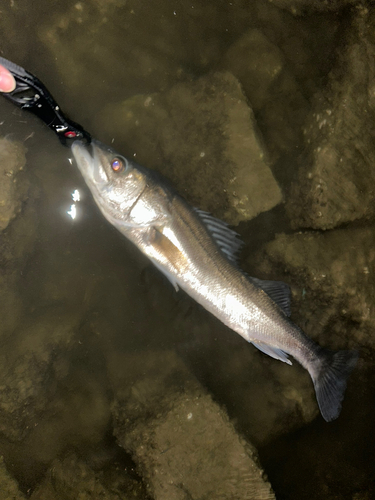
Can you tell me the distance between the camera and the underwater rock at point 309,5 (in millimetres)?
3365

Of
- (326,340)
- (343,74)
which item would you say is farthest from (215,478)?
(343,74)

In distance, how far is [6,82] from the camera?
2.64m

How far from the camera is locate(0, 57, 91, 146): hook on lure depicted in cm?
279

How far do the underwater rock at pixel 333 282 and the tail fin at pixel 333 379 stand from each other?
35cm

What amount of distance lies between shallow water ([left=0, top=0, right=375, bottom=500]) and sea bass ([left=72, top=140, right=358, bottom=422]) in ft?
1.61

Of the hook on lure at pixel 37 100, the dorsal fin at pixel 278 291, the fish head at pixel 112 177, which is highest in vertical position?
the hook on lure at pixel 37 100

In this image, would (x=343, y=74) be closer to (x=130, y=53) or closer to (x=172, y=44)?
(x=172, y=44)

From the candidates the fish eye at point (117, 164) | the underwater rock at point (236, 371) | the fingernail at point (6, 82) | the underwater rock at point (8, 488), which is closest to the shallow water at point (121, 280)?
the underwater rock at point (236, 371)

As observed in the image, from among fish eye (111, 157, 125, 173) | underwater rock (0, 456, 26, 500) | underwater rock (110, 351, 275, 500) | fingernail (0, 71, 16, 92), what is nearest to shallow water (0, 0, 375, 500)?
underwater rock (0, 456, 26, 500)

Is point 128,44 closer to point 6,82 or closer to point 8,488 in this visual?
point 6,82

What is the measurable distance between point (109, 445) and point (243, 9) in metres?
5.27

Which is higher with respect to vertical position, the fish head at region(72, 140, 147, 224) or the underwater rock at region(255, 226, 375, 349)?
the fish head at region(72, 140, 147, 224)

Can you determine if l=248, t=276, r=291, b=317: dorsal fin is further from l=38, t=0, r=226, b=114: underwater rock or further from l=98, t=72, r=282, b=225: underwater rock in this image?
l=38, t=0, r=226, b=114: underwater rock

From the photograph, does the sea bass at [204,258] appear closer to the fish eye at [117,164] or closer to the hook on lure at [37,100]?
the fish eye at [117,164]
